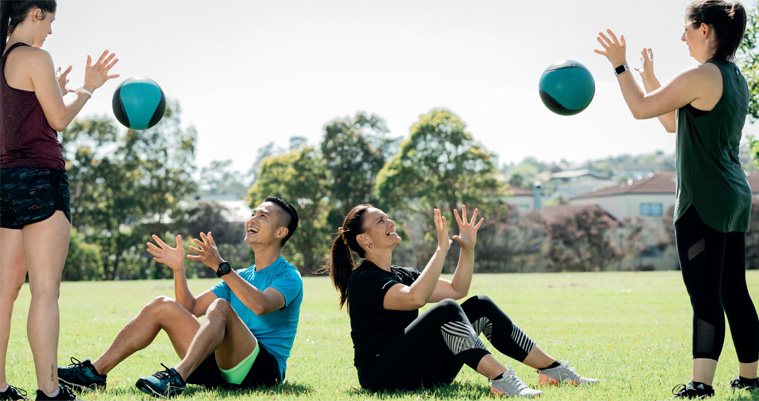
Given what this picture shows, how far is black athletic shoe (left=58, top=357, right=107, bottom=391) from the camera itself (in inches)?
191

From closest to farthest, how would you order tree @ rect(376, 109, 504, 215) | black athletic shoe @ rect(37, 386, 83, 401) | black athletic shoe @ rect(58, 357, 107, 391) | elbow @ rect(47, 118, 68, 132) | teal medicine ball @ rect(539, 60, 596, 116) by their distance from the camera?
black athletic shoe @ rect(37, 386, 83, 401)
elbow @ rect(47, 118, 68, 132)
black athletic shoe @ rect(58, 357, 107, 391)
teal medicine ball @ rect(539, 60, 596, 116)
tree @ rect(376, 109, 504, 215)

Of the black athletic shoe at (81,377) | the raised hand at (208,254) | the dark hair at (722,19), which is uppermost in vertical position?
the dark hair at (722,19)

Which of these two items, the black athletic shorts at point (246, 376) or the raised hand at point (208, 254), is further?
the black athletic shorts at point (246, 376)

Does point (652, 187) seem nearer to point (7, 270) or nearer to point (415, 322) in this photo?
point (415, 322)

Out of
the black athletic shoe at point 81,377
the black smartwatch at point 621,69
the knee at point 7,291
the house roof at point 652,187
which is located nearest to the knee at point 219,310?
the black athletic shoe at point 81,377

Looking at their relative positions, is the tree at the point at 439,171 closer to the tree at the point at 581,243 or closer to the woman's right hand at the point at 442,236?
the tree at the point at 581,243

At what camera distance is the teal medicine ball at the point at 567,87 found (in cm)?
581

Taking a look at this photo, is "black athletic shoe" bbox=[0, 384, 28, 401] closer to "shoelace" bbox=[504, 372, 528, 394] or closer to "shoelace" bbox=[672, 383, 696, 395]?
"shoelace" bbox=[504, 372, 528, 394]

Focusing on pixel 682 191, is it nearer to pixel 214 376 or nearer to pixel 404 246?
pixel 214 376

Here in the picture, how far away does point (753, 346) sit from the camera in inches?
180

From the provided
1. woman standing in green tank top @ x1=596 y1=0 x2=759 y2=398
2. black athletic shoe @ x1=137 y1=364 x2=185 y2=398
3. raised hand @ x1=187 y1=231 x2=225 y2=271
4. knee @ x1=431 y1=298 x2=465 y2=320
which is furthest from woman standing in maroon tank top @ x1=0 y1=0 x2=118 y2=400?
woman standing in green tank top @ x1=596 y1=0 x2=759 y2=398

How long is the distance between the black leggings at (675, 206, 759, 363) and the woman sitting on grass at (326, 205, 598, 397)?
40.9 inches

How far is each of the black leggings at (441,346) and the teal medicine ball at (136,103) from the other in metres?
3.09

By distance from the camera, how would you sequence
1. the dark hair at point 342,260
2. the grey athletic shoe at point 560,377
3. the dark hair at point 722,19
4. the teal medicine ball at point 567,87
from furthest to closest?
1. the teal medicine ball at point 567,87
2. the dark hair at point 342,260
3. the grey athletic shoe at point 560,377
4. the dark hair at point 722,19
